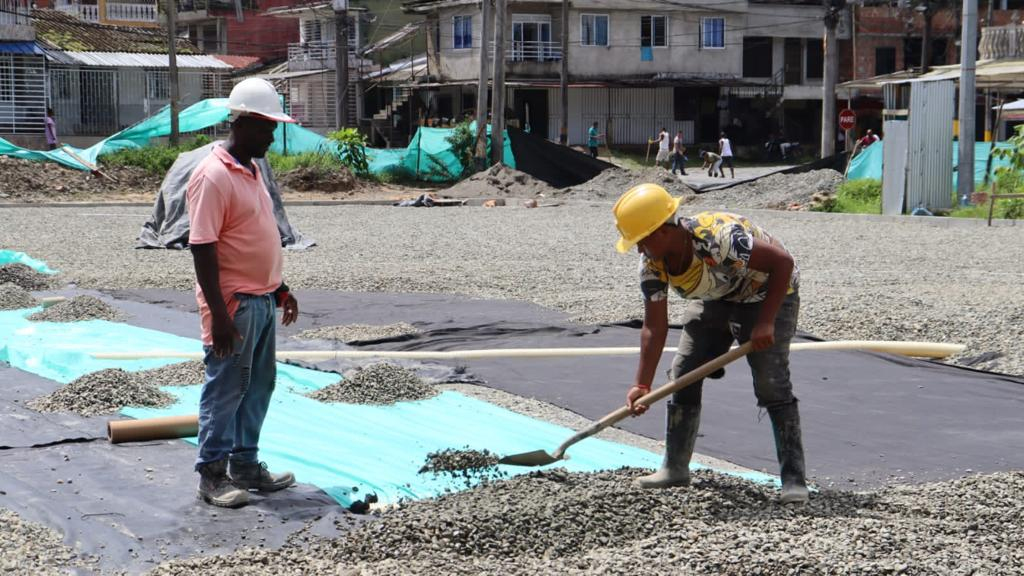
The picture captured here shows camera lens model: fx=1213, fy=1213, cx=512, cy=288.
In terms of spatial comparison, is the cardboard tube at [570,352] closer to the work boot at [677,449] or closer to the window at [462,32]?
the work boot at [677,449]

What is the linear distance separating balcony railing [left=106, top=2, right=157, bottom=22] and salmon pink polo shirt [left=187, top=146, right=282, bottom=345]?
58.6 metres

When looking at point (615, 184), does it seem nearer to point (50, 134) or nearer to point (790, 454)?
point (50, 134)

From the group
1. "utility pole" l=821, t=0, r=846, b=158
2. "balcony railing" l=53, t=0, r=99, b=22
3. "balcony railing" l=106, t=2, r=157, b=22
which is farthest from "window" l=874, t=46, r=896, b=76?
"balcony railing" l=53, t=0, r=99, b=22

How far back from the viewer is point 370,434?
19.6 feet

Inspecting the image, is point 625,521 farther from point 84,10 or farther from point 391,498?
point 84,10

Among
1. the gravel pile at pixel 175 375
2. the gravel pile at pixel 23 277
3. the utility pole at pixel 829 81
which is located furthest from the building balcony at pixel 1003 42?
the gravel pile at pixel 175 375

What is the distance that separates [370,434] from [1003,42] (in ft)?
86.1

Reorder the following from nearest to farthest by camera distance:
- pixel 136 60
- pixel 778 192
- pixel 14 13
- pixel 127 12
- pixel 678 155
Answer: pixel 778 192 < pixel 678 155 < pixel 14 13 < pixel 136 60 < pixel 127 12

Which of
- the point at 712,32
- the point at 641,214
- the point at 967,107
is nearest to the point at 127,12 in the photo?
the point at 712,32

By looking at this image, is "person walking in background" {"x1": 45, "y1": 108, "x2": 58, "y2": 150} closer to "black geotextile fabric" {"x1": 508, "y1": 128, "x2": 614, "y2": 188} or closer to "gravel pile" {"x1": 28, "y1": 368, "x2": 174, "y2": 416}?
"black geotextile fabric" {"x1": 508, "y1": 128, "x2": 614, "y2": 188}

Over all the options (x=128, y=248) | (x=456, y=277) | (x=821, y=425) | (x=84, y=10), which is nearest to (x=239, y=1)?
(x=84, y=10)

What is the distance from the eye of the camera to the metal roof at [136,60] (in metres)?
41.7

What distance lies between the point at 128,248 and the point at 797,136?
40360mm

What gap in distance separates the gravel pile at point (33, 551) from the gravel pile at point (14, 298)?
6.31 metres
